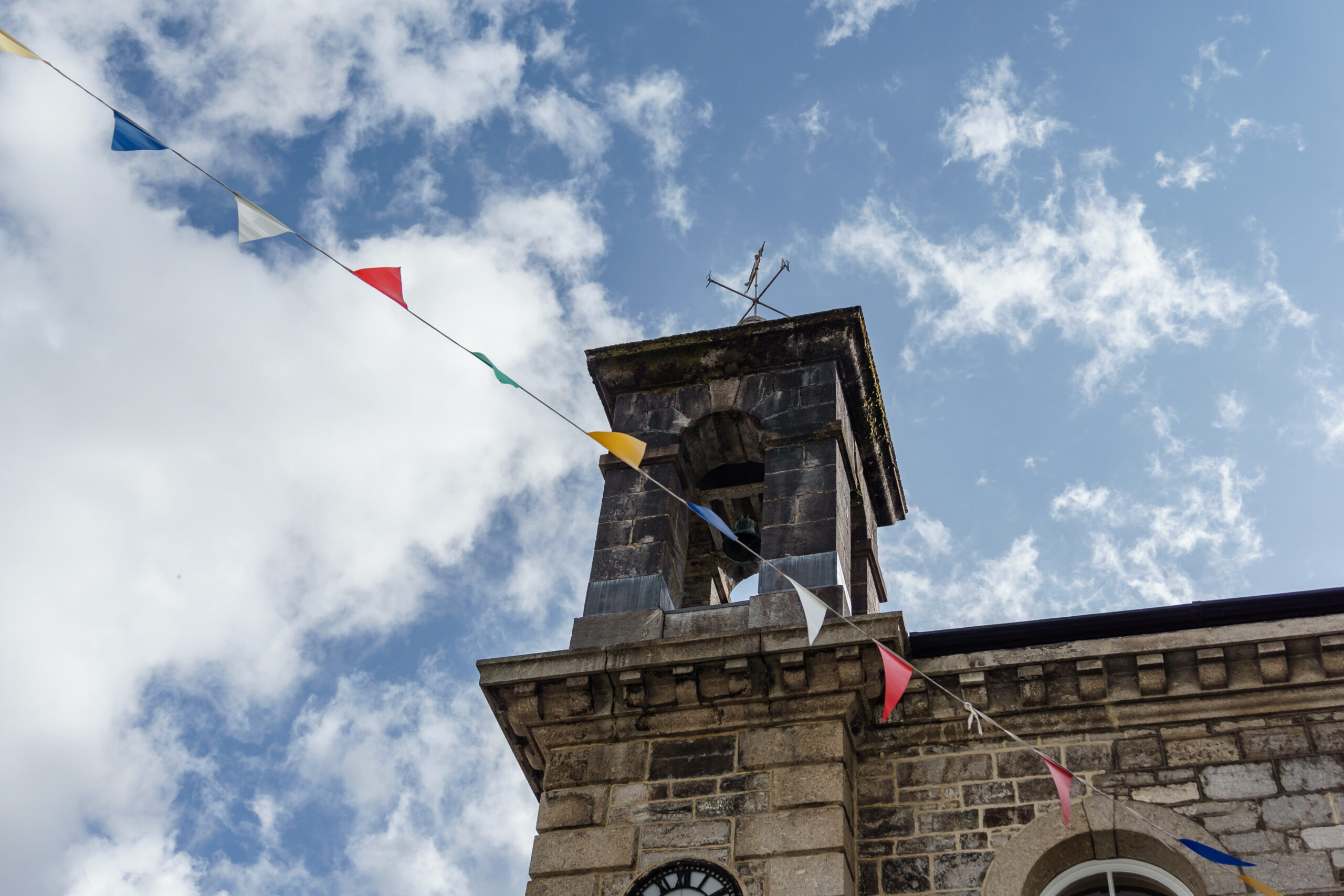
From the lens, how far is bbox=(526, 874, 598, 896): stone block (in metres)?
7.06

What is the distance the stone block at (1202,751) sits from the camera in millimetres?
7031

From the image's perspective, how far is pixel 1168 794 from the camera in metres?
6.94

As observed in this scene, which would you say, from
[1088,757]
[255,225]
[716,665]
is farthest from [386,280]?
[1088,757]

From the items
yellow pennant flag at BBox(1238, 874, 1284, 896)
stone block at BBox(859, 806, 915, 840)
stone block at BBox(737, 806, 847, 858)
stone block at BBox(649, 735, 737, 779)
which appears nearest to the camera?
yellow pennant flag at BBox(1238, 874, 1284, 896)

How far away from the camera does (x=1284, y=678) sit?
7125 mm

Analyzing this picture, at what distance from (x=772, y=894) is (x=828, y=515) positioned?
8.88 ft

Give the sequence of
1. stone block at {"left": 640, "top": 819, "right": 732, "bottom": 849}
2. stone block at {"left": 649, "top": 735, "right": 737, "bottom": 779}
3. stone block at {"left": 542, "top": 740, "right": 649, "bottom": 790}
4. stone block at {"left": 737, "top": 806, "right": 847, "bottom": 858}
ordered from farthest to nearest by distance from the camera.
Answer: stone block at {"left": 542, "top": 740, "right": 649, "bottom": 790}, stone block at {"left": 649, "top": 735, "right": 737, "bottom": 779}, stone block at {"left": 640, "top": 819, "right": 732, "bottom": 849}, stone block at {"left": 737, "top": 806, "right": 847, "bottom": 858}

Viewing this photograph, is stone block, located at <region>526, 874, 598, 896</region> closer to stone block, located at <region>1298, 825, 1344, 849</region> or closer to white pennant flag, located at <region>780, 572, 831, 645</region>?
white pennant flag, located at <region>780, 572, 831, 645</region>

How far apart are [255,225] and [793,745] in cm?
408

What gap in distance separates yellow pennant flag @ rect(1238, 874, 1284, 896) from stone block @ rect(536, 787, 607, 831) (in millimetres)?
3301

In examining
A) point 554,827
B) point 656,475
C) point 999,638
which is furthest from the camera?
point 656,475

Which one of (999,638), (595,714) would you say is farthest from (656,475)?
(999,638)

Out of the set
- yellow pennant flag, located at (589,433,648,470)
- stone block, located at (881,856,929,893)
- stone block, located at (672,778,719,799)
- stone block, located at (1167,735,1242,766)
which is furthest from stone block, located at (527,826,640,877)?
stone block, located at (1167,735,1242,766)

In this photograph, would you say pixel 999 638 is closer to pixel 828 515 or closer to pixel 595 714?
pixel 828 515
